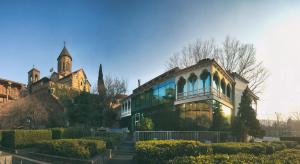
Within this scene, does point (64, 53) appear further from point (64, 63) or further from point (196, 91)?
point (196, 91)

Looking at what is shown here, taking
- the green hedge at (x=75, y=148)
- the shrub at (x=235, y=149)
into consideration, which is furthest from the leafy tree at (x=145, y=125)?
the shrub at (x=235, y=149)

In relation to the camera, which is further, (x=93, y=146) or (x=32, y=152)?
(x=32, y=152)

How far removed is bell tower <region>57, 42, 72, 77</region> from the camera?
217ft

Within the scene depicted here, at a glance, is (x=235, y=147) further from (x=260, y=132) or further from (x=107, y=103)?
(x=107, y=103)

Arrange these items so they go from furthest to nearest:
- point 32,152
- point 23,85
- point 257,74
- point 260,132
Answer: point 23,85 → point 257,74 → point 260,132 → point 32,152

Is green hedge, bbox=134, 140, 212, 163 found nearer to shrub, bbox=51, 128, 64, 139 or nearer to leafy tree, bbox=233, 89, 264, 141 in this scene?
shrub, bbox=51, 128, 64, 139

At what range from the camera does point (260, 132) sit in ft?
88.5

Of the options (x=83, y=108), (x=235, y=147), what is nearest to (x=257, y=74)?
(x=83, y=108)

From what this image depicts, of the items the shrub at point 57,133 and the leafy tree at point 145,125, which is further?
the shrub at point 57,133

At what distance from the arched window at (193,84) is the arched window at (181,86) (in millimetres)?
945

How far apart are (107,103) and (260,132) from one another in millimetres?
23004

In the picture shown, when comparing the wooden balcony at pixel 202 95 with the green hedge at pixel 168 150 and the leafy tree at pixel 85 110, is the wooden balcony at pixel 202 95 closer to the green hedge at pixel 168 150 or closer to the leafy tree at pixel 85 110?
the green hedge at pixel 168 150

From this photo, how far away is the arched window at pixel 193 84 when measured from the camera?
25.3m

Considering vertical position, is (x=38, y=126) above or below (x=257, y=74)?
below
